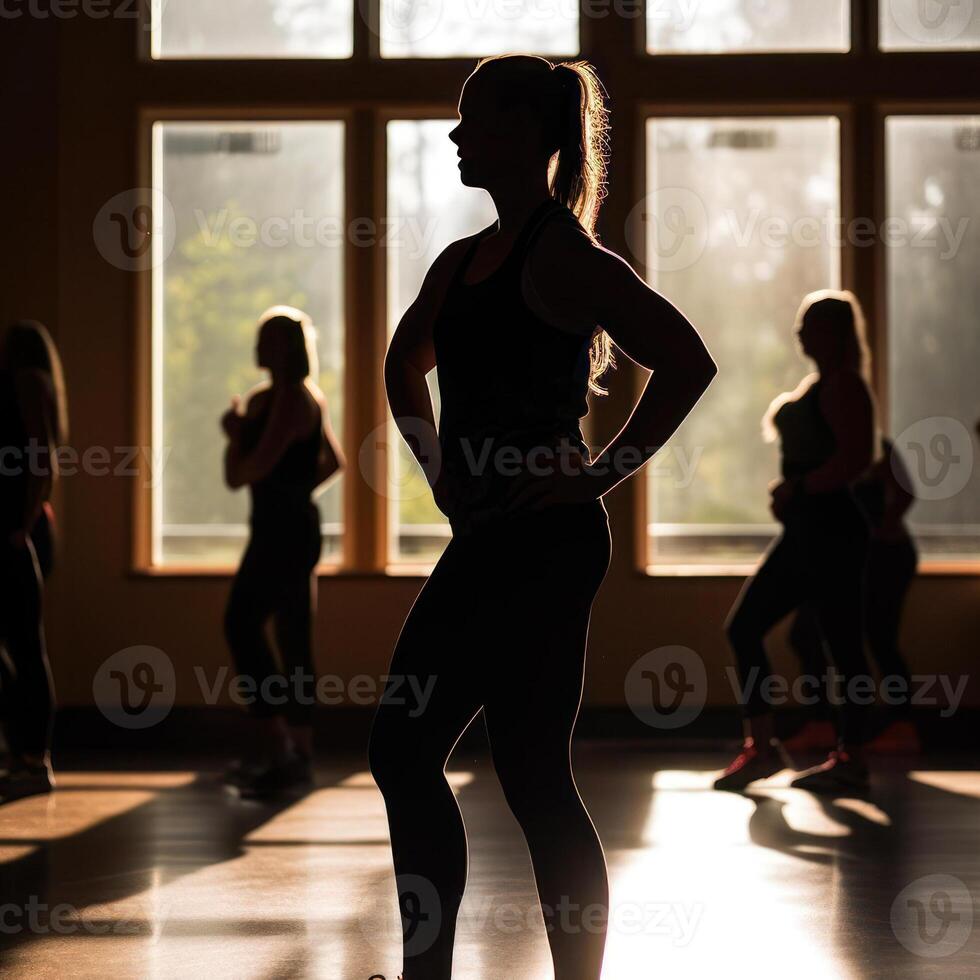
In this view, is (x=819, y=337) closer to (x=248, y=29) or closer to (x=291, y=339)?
(x=291, y=339)

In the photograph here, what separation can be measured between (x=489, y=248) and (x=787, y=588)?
2.80m

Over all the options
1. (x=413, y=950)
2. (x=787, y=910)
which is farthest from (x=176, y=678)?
(x=413, y=950)

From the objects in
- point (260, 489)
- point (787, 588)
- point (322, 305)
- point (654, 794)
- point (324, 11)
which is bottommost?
point (654, 794)

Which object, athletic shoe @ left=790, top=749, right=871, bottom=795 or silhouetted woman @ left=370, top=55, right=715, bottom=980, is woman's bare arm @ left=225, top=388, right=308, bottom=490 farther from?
silhouetted woman @ left=370, top=55, right=715, bottom=980

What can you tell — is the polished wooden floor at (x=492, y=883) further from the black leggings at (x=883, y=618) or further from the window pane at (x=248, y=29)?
the window pane at (x=248, y=29)

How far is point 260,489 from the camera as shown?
4426mm

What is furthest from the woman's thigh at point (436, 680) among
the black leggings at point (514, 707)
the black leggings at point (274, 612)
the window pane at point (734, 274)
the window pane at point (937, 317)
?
the window pane at point (937, 317)

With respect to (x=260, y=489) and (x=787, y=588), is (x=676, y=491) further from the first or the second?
(x=260, y=489)

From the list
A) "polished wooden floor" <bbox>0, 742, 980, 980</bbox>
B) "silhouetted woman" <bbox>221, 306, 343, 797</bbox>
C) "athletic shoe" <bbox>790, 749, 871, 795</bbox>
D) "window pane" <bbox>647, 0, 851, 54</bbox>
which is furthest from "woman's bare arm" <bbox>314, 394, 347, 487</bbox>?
"window pane" <bbox>647, 0, 851, 54</bbox>

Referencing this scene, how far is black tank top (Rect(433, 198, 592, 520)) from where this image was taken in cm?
169

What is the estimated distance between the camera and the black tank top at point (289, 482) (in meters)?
4.41

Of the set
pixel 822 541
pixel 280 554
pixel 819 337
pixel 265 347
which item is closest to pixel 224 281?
pixel 265 347

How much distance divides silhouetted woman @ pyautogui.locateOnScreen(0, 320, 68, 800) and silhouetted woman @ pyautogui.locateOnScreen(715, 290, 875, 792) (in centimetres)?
224

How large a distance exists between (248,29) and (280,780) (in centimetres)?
352
